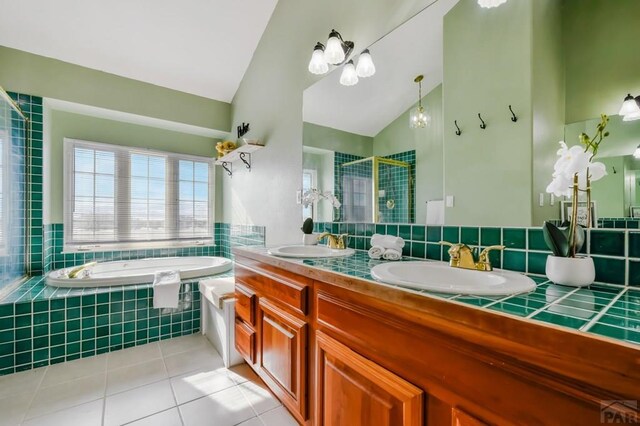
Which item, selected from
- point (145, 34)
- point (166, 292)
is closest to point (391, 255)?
point (166, 292)

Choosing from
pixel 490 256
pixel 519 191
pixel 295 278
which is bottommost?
pixel 295 278

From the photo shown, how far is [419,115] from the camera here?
1364 mm

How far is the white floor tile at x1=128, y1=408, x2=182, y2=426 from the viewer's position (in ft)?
4.78

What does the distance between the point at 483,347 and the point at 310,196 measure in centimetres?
159

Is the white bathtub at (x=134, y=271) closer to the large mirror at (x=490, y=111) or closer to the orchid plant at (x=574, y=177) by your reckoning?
the large mirror at (x=490, y=111)

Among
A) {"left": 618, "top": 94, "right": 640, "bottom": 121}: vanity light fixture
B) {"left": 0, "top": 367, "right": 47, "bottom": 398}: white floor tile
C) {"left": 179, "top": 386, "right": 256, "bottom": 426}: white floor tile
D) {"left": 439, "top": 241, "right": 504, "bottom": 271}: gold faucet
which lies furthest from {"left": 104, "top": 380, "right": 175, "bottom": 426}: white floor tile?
{"left": 618, "top": 94, "right": 640, "bottom": 121}: vanity light fixture

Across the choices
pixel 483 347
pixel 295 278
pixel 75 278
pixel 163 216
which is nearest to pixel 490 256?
pixel 483 347

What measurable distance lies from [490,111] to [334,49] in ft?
3.48

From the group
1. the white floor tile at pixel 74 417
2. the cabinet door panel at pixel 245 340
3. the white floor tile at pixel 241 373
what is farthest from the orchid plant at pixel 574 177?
the white floor tile at pixel 74 417

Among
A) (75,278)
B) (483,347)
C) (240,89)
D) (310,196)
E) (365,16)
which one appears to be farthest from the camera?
(240,89)

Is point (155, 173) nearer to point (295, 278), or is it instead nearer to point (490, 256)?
point (295, 278)

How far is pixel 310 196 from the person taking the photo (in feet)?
6.80

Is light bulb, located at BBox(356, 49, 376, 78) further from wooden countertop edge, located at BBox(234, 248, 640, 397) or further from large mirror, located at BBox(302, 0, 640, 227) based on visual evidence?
wooden countertop edge, located at BBox(234, 248, 640, 397)

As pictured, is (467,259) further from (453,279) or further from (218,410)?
(218,410)
